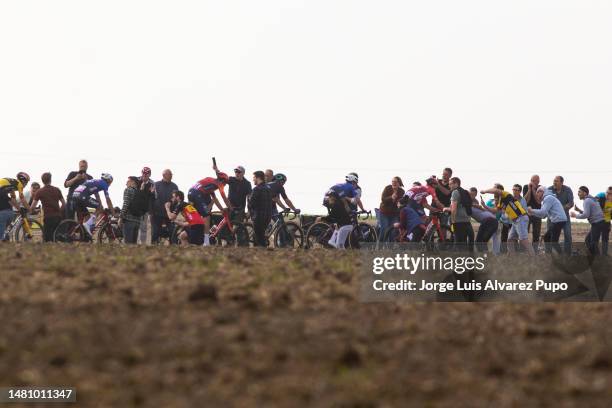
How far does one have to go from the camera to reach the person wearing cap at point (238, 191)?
79.9 ft

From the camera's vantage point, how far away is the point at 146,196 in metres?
24.1

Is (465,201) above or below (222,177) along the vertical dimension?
below

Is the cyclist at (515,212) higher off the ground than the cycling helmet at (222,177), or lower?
lower

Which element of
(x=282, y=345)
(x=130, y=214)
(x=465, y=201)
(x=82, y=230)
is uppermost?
(x=465, y=201)

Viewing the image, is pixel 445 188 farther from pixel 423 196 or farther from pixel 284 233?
pixel 284 233

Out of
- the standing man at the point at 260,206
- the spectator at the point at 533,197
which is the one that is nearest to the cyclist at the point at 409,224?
the standing man at the point at 260,206

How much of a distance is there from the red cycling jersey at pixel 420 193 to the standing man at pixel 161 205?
4752mm

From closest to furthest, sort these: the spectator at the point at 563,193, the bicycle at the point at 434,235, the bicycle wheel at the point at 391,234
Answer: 1. the bicycle at the point at 434,235
2. the bicycle wheel at the point at 391,234
3. the spectator at the point at 563,193

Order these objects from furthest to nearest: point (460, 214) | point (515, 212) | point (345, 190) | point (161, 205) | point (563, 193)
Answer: point (563, 193) < point (161, 205) < point (345, 190) < point (515, 212) < point (460, 214)

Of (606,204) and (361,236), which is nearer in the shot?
(361,236)

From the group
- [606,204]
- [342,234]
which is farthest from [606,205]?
[342,234]

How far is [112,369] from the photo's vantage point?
7.64 meters

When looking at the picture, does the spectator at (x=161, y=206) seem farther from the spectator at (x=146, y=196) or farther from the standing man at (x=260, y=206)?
the standing man at (x=260, y=206)

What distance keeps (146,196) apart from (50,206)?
191 centimetres
